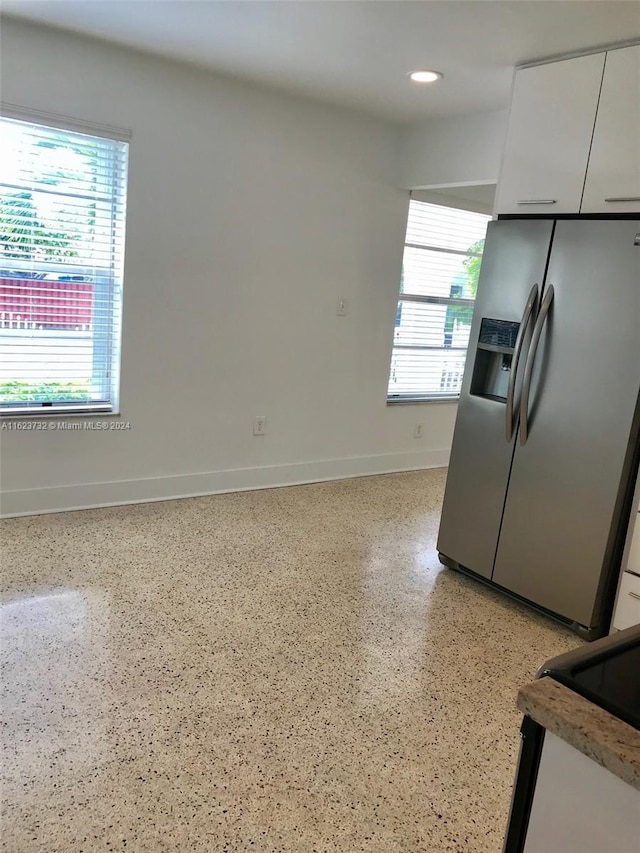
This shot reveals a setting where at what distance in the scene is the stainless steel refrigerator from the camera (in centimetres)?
255

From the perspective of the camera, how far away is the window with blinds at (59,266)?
125 inches

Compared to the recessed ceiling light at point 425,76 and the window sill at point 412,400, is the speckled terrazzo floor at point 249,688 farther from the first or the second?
the recessed ceiling light at point 425,76

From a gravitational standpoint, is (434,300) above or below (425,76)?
below

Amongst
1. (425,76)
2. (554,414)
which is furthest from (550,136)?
(554,414)

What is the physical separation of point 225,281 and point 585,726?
11.4 feet

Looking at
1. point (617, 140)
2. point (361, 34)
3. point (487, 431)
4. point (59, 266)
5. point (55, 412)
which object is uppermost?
point (361, 34)

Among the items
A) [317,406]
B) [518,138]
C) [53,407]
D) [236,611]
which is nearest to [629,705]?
[236,611]

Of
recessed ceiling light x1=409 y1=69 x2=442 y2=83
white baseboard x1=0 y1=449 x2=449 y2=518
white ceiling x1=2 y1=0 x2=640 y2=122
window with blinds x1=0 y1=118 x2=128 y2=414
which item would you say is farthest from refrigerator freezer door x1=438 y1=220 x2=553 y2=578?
window with blinds x1=0 y1=118 x2=128 y2=414

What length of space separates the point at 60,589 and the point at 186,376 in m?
1.53

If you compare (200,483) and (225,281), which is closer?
(225,281)

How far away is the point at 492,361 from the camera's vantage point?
3.08 metres

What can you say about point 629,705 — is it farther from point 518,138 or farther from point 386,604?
point 518,138

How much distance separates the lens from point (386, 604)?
9.59 feet

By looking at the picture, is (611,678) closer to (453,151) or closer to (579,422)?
(579,422)
